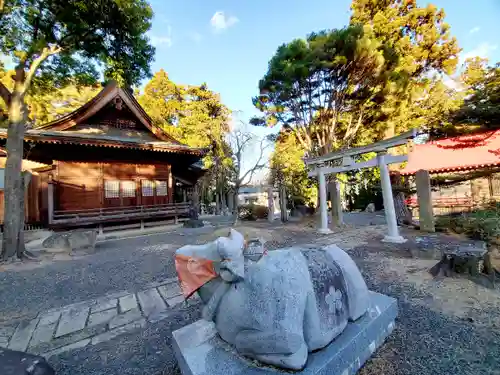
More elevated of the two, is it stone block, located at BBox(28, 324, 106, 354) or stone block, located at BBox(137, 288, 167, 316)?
stone block, located at BBox(137, 288, 167, 316)

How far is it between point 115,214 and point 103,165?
241cm

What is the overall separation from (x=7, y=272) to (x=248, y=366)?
22.9ft

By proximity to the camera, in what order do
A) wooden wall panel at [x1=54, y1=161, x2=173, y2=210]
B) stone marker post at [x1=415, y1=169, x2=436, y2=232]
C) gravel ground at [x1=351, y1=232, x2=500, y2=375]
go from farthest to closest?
1. wooden wall panel at [x1=54, y1=161, x2=173, y2=210]
2. stone marker post at [x1=415, y1=169, x2=436, y2=232]
3. gravel ground at [x1=351, y1=232, x2=500, y2=375]

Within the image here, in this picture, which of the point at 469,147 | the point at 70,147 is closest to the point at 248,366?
the point at 70,147

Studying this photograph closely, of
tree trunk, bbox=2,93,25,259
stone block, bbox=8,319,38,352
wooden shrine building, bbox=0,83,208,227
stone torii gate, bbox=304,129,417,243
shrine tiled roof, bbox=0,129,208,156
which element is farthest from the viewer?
wooden shrine building, bbox=0,83,208,227

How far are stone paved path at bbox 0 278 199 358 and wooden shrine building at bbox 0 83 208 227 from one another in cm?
729

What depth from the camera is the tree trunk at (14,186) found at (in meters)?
6.11

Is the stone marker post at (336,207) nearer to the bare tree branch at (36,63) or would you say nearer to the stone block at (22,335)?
the stone block at (22,335)

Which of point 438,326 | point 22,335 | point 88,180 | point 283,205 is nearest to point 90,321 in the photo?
point 22,335

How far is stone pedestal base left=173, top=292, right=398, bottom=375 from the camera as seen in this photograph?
4.78 ft

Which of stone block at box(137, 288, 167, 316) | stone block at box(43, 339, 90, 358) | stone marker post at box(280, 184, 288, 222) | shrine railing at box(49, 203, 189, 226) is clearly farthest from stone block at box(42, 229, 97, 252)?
stone marker post at box(280, 184, 288, 222)

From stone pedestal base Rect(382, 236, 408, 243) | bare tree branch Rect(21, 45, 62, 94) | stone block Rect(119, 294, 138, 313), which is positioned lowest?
stone block Rect(119, 294, 138, 313)

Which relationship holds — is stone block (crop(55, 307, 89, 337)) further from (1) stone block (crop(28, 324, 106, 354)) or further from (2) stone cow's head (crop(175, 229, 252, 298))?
(2) stone cow's head (crop(175, 229, 252, 298))

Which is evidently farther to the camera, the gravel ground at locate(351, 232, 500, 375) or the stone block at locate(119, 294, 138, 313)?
the stone block at locate(119, 294, 138, 313)
